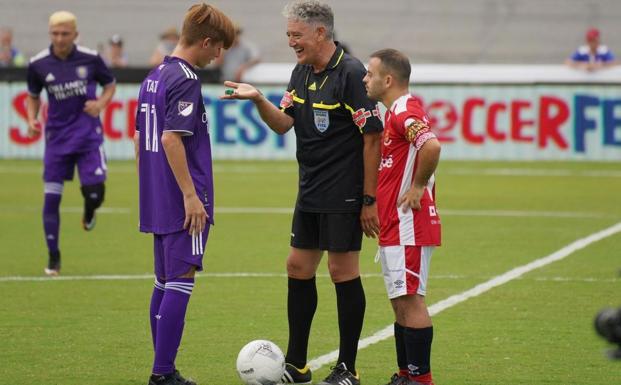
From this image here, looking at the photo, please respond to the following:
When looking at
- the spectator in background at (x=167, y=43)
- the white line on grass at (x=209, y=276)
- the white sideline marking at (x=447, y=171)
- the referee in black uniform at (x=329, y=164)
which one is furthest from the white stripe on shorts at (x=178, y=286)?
the spectator in background at (x=167, y=43)

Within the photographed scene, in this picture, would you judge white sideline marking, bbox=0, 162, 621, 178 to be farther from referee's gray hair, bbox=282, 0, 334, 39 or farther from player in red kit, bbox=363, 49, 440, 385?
player in red kit, bbox=363, 49, 440, 385

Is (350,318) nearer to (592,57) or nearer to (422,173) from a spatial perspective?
(422,173)

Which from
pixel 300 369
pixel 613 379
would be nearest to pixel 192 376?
pixel 300 369

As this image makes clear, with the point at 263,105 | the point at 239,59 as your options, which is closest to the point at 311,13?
the point at 263,105

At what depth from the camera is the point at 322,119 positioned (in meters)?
7.41

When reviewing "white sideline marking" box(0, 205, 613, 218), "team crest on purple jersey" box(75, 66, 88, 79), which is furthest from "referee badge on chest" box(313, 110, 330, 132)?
"white sideline marking" box(0, 205, 613, 218)

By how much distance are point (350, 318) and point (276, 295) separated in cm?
290

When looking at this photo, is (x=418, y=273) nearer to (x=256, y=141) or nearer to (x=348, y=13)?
(x=256, y=141)

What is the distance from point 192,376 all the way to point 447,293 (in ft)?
10.9

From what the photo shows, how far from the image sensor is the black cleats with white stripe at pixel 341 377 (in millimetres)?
7336

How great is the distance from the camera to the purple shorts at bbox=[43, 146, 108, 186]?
38.6 ft

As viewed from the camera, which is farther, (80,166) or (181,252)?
(80,166)

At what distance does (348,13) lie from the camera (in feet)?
95.9

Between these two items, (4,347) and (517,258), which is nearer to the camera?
(4,347)
